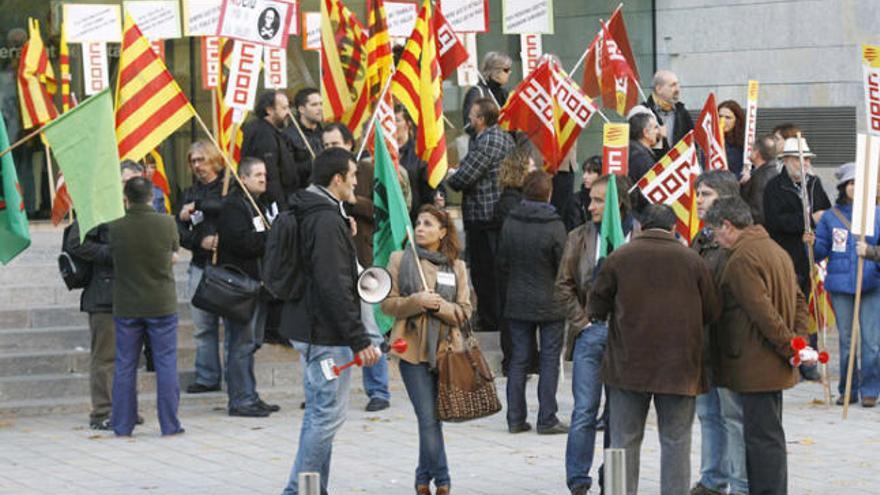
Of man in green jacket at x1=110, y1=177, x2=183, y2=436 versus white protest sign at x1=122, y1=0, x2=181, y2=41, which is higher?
white protest sign at x1=122, y1=0, x2=181, y2=41

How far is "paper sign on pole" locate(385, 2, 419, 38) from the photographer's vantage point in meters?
18.4

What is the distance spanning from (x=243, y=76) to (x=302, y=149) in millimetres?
862

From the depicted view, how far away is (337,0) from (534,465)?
5815 mm

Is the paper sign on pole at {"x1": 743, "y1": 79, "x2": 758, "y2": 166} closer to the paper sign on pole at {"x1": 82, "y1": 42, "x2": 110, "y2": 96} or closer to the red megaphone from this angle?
the paper sign on pole at {"x1": 82, "y1": 42, "x2": 110, "y2": 96}

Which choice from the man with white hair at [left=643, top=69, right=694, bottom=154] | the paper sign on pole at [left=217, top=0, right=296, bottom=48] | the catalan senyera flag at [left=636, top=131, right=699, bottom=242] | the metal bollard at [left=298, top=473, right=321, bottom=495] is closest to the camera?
the metal bollard at [left=298, top=473, right=321, bottom=495]

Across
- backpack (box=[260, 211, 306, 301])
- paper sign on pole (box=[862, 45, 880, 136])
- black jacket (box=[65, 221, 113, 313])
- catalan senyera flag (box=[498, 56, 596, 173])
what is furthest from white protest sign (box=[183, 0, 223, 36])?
backpack (box=[260, 211, 306, 301])

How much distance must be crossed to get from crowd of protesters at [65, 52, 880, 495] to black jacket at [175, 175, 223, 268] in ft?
0.06

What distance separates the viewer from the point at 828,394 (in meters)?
14.7

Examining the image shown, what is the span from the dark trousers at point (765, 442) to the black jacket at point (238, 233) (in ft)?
16.5

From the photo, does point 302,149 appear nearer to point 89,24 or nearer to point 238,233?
point 238,233

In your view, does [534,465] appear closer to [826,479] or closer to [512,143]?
[826,479]

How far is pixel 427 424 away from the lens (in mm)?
10805

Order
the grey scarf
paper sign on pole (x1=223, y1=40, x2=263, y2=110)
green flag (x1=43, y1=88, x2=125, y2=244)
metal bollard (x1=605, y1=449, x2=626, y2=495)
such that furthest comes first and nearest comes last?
paper sign on pole (x1=223, y1=40, x2=263, y2=110), green flag (x1=43, y1=88, x2=125, y2=244), the grey scarf, metal bollard (x1=605, y1=449, x2=626, y2=495)

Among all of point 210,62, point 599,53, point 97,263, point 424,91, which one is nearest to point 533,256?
point 424,91
